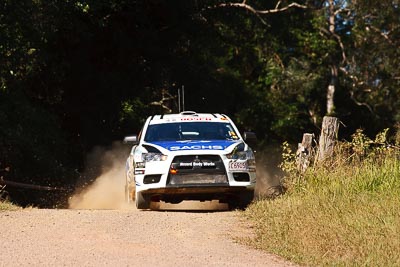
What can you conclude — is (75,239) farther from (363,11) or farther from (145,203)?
(363,11)

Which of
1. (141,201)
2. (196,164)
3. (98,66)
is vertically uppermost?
(196,164)

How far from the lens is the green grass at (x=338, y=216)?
1092cm

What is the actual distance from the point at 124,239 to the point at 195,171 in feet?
13.5

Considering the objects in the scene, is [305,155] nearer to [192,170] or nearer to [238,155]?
[238,155]

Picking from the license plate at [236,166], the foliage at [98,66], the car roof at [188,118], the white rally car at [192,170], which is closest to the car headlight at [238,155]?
the white rally car at [192,170]

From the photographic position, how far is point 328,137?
17.9m

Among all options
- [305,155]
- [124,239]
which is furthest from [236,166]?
[124,239]

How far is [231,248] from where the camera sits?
1191 centimetres

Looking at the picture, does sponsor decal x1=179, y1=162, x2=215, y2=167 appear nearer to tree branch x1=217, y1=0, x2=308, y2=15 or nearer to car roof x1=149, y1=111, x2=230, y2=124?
car roof x1=149, y1=111, x2=230, y2=124

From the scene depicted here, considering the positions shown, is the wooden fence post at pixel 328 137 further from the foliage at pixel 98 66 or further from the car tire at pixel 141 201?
the foliage at pixel 98 66

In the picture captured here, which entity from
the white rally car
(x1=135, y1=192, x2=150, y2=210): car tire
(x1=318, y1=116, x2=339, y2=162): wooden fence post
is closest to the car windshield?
the white rally car

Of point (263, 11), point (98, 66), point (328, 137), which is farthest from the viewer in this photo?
point (263, 11)

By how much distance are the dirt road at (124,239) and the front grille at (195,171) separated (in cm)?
75

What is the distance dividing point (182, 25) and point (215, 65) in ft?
47.2
